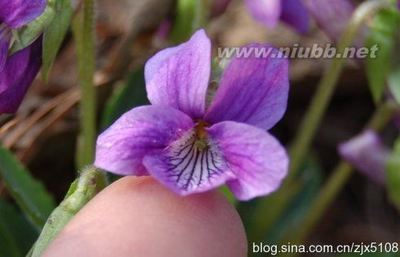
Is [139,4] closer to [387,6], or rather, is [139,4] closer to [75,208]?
[387,6]

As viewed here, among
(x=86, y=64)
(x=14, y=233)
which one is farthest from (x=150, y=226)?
(x=14, y=233)

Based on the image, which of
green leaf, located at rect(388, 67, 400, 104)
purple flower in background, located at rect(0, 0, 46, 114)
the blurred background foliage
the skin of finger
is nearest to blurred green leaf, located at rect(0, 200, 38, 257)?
the blurred background foliage

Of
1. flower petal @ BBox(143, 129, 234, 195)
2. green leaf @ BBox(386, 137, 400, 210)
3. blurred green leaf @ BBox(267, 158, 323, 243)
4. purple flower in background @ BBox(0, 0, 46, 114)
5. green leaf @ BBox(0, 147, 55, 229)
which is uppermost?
purple flower in background @ BBox(0, 0, 46, 114)

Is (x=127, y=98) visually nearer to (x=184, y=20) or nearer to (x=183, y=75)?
(x=184, y=20)

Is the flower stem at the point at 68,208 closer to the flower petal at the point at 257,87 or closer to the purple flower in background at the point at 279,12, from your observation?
the flower petal at the point at 257,87

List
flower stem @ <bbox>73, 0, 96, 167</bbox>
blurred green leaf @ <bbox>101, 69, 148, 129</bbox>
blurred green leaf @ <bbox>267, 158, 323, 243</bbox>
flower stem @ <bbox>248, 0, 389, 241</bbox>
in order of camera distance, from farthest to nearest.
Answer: blurred green leaf @ <bbox>267, 158, 323, 243</bbox> < blurred green leaf @ <bbox>101, 69, 148, 129</bbox> < flower stem @ <bbox>248, 0, 389, 241</bbox> < flower stem @ <bbox>73, 0, 96, 167</bbox>

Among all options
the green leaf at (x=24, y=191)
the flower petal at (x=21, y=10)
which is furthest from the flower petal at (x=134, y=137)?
the green leaf at (x=24, y=191)

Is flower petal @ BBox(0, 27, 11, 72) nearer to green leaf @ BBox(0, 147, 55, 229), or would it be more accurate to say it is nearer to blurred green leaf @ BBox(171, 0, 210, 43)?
green leaf @ BBox(0, 147, 55, 229)
